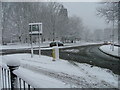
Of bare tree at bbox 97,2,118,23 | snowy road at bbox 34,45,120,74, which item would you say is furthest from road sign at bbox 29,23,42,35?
bare tree at bbox 97,2,118,23

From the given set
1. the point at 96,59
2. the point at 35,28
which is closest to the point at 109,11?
the point at 96,59

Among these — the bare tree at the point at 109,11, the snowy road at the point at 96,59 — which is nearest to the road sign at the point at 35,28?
the snowy road at the point at 96,59

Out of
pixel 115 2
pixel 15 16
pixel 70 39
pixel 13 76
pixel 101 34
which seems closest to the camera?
pixel 13 76

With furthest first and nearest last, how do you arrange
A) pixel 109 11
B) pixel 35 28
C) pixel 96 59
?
pixel 109 11
pixel 35 28
pixel 96 59

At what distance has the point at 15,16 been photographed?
41062 mm

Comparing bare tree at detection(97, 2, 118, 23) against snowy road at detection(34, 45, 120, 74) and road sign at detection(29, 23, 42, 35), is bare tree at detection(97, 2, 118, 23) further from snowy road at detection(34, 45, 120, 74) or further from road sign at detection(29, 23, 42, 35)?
road sign at detection(29, 23, 42, 35)

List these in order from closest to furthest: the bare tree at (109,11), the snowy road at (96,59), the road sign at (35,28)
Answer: the snowy road at (96,59) < the road sign at (35,28) < the bare tree at (109,11)

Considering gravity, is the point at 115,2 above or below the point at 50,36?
above

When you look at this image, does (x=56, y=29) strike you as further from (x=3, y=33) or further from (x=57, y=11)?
(x=3, y=33)

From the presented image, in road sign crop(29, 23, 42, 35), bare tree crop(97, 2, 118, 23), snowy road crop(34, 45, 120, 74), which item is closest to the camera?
snowy road crop(34, 45, 120, 74)

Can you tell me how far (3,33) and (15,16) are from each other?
5.01m

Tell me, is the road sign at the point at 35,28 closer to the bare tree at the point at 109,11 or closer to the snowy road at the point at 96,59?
the snowy road at the point at 96,59

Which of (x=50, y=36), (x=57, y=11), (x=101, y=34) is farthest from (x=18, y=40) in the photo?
(x=101, y=34)

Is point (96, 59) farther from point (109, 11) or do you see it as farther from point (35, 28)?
point (109, 11)
